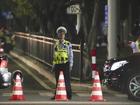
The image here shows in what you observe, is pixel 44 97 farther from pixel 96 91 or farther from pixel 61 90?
pixel 96 91

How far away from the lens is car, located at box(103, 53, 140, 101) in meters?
16.0

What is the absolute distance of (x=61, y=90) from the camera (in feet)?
51.5

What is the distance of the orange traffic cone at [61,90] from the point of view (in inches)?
613

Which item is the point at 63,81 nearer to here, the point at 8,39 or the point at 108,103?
the point at 108,103

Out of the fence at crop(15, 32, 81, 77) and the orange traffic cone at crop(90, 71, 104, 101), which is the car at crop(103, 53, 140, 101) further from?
the fence at crop(15, 32, 81, 77)

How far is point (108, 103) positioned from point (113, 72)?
1.68 m

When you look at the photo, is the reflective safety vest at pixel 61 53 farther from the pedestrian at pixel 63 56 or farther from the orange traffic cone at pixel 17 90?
the orange traffic cone at pixel 17 90

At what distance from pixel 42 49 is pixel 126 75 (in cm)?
1366

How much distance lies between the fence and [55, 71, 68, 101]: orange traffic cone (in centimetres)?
638

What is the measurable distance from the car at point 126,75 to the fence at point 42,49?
16.0 feet

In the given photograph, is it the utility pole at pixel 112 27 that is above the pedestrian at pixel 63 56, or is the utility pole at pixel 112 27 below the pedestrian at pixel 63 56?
above

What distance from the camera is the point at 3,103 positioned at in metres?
15.1

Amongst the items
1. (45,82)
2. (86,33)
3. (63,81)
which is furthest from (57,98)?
(86,33)

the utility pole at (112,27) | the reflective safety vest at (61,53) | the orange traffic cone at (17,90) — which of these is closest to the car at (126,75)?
the reflective safety vest at (61,53)
